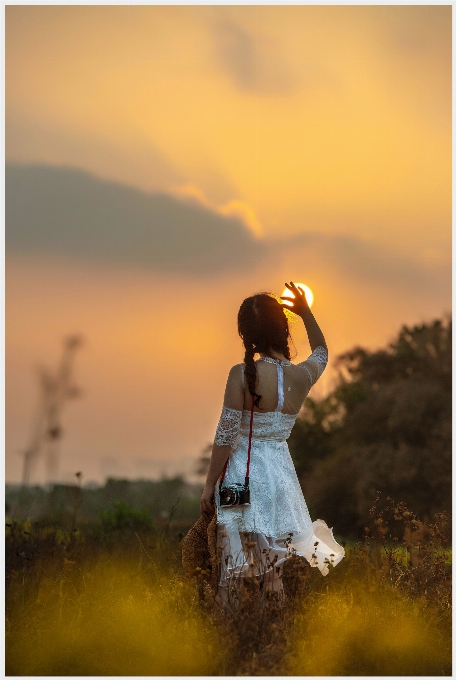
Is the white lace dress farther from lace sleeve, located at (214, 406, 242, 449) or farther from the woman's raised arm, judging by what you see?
the woman's raised arm

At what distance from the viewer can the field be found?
4.92 meters

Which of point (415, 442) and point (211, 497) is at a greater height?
point (211, 497)

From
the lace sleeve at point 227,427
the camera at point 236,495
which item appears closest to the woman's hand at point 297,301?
the lace sleeve at point 227,427

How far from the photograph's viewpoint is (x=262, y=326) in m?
5.28

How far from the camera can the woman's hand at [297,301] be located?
226 inches

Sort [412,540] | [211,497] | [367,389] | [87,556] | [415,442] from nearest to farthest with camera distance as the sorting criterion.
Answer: [211,497]
[412,540]
[87,556]
[415,442]
[367,389]

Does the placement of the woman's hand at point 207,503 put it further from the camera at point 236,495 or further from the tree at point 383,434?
the tree at point 383,434

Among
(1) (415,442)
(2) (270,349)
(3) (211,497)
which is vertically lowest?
(1) (415,442)

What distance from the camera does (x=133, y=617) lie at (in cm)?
544

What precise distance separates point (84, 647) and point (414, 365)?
15.6 m

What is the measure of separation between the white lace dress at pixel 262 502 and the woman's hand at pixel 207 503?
5 cm

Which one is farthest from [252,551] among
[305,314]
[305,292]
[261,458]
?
[305,292]

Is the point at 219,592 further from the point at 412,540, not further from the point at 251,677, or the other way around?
the point at 412,540

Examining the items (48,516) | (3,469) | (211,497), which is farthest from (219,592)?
(48,516)
